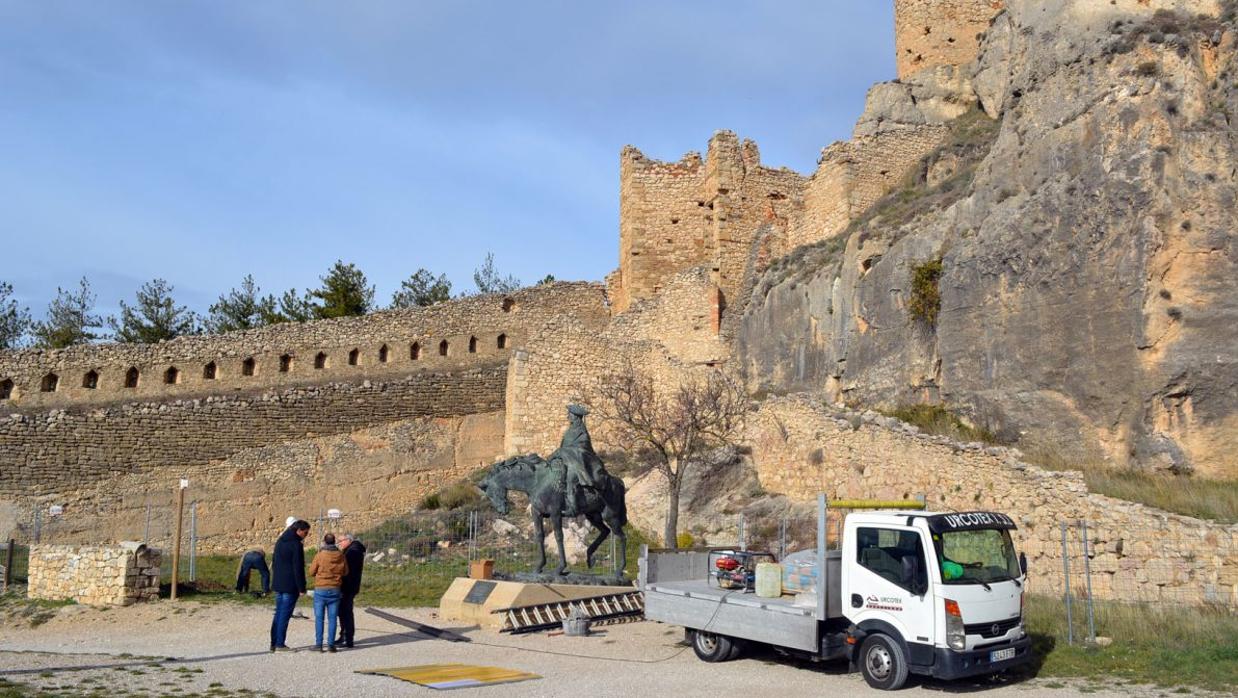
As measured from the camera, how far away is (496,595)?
1309cm

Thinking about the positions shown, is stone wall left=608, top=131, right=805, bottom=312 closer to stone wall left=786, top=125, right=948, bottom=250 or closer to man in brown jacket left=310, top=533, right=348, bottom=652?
stone wall left=786, top=125, right=948, bottom=250

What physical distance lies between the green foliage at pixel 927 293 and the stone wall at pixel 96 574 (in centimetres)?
1429

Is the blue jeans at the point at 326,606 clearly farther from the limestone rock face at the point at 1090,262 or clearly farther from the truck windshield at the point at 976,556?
the limestone rock face at the point at 1090,262

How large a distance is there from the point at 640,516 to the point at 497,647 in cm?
1030

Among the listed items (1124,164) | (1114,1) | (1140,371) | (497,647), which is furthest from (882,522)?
(1114,1)

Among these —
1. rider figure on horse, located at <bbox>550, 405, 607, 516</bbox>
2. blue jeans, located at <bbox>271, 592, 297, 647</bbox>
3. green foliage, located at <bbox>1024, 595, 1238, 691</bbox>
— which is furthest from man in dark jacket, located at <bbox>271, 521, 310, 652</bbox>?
green foliage, located at <bbox>1024, 595, 1238, 691</bbox>

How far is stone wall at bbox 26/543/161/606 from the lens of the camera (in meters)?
14.6

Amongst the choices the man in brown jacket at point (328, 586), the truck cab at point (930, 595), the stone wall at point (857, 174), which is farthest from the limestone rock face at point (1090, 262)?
the man in brown jacket at point (328, 586)

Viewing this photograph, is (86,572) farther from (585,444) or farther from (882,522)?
(882,522)

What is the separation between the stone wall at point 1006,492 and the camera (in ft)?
41.1

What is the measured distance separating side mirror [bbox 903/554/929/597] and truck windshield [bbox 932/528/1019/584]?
21 centimetres

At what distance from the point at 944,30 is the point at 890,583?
25.7m

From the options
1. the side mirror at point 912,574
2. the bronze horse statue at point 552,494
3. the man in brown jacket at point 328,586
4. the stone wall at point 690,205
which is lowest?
the man in brown jacket at point 328,586

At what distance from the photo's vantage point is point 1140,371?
1498 centimetres
